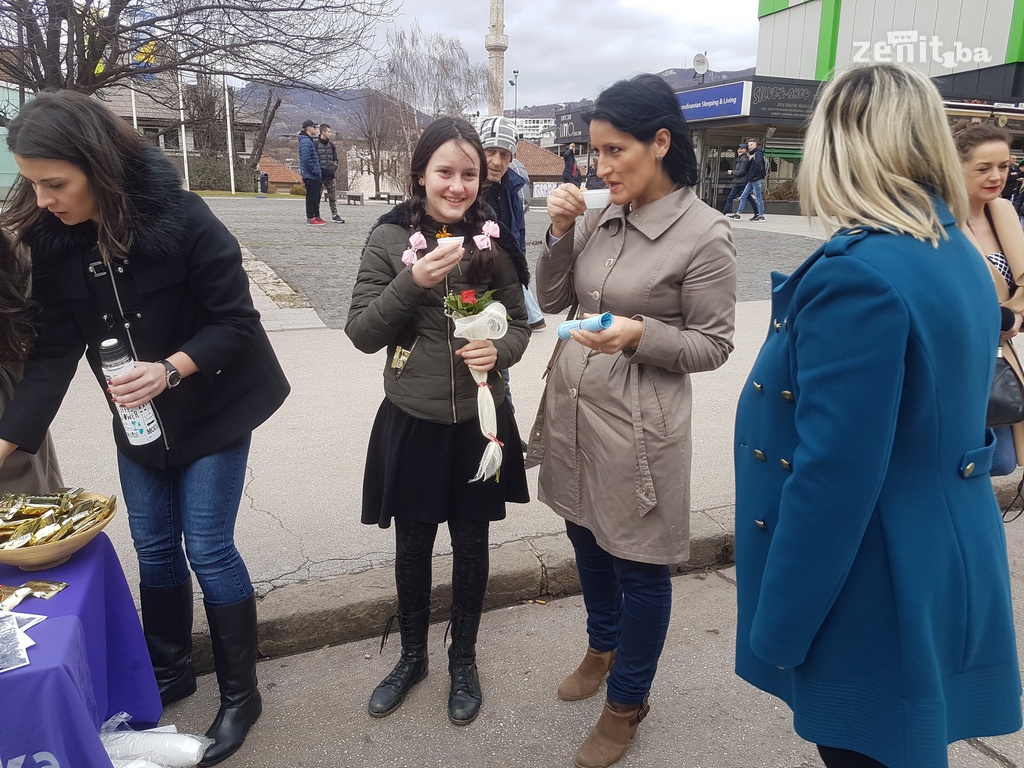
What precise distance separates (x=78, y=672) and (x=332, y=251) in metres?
10.2

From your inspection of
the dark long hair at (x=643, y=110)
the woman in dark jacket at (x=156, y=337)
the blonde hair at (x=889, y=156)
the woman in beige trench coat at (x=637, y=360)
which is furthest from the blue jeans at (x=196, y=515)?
the blonde hair at (x=889, y=156)

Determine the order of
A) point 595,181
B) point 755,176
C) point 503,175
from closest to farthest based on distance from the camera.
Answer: point 595,181, point 503,175, point 755,176

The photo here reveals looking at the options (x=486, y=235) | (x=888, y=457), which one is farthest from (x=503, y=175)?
(x=888, y=457)

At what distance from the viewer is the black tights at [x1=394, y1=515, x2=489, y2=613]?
261 cm

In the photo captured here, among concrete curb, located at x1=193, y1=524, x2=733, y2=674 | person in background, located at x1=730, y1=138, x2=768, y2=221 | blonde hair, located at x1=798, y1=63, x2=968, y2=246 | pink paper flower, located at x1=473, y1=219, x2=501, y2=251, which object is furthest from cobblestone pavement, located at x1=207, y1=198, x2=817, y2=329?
blonde hair, located at x1=798, y1=63, x2=968, y2=246

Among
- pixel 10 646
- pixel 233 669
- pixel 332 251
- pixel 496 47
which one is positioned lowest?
pixel 233 669

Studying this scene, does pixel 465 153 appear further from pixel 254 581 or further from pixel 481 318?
pixel 254 581

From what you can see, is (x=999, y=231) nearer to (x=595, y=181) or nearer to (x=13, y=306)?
(x=595, y=181)

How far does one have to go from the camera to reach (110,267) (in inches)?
86.1

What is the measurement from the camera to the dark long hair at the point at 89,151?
6.58 ft

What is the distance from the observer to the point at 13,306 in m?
2.18

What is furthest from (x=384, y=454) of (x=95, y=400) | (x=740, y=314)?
(x=740, y=314)

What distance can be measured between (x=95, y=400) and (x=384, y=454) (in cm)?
377

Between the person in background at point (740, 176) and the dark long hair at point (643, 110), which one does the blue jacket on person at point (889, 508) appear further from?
the person in background at point (740, 176)
